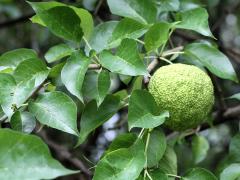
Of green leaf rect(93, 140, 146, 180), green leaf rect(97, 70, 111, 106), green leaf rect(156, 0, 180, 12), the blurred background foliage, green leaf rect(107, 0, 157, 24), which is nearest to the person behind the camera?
green leaf rect(93, 140, 146, 180)

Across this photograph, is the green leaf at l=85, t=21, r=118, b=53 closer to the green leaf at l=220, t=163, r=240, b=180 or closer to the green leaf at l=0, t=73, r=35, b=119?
the green leaf at l=0, t=73, r=35, b=119

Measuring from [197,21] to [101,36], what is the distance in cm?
24

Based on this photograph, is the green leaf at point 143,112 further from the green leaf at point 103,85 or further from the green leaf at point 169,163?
the green leaf at point 169,163

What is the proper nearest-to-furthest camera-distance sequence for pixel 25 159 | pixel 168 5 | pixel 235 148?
1. pixel 25 159
2. pixel 235 148
3. pixel 168 5

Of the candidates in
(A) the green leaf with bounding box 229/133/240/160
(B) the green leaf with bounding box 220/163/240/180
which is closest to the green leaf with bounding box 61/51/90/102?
(B) the green leaf with bounding box 220/163/240/180

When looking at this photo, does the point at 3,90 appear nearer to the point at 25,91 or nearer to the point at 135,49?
the point at 25,91

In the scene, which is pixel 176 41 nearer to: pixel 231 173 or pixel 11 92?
pixel 231 173

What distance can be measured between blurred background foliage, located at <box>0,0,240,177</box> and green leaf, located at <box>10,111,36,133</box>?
0.79 metres

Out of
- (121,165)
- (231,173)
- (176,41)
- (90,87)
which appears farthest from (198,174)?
(176,41)

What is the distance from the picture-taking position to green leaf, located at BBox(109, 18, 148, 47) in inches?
45.3

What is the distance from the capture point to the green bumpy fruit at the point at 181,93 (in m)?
1.12

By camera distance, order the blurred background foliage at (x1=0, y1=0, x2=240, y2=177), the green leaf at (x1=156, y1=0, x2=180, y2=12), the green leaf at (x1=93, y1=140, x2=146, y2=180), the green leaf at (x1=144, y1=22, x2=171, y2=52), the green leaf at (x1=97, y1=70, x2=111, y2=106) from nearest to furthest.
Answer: the green leaf at (x1=93, y1=140, x2=146, y2=180) < the green leaf at (x1=97, y1=70, x2=111, y2=106) < the green leaf at (x1=144, y1=22, x2=171, y2=52) < the green leaf at (x1=156, y1=0, x2=180, y2=12) < the blurred background foliage at (x1=0, y1=0, x2=240, y2=177)

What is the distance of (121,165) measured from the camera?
0.97 meters

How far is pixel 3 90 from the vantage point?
103cm
